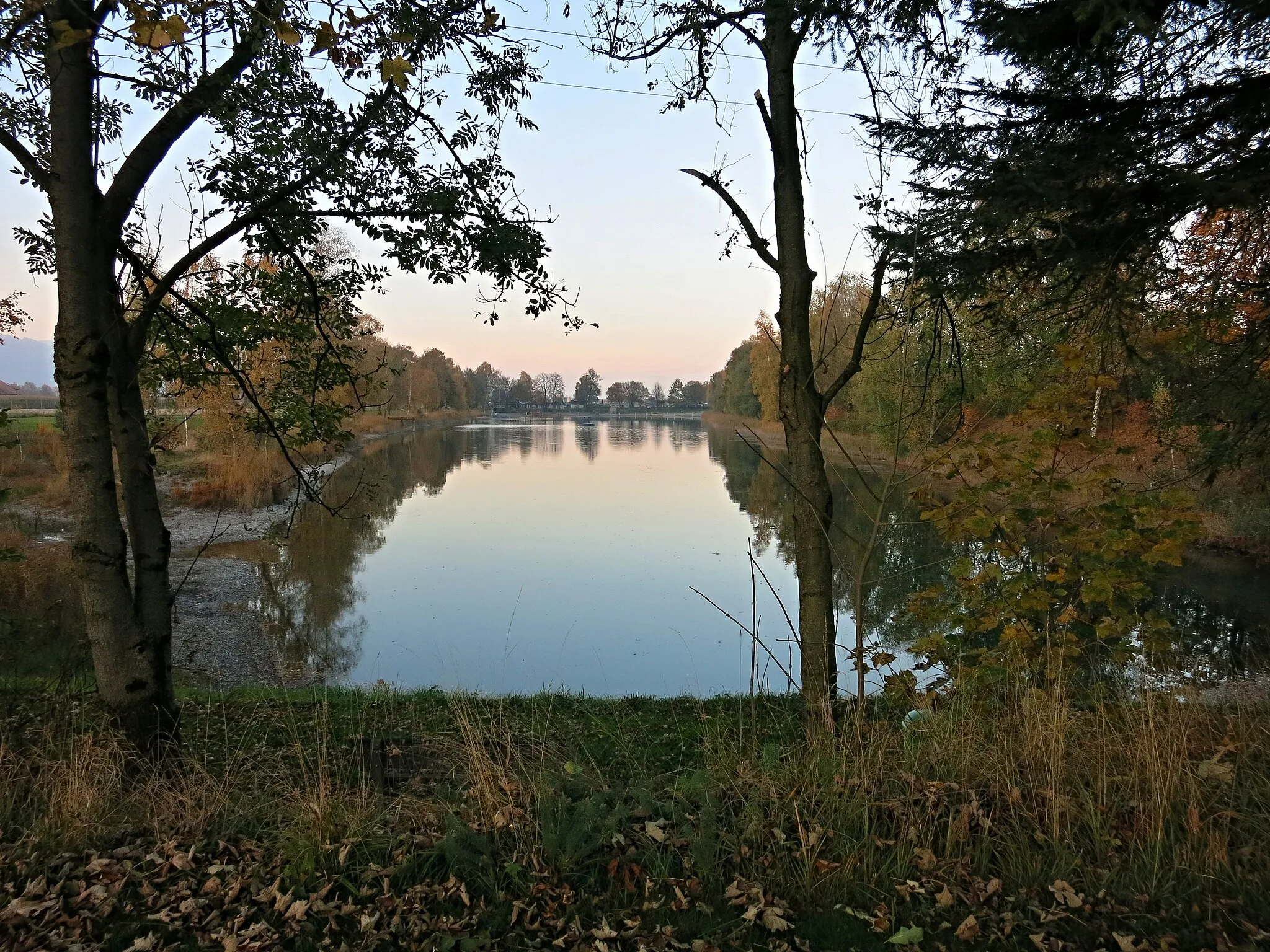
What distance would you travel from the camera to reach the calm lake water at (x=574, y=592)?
1078 cm

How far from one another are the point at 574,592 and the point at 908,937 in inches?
502

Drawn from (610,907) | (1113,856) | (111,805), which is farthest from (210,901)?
(1113,856)

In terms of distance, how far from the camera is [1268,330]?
16.2 feet

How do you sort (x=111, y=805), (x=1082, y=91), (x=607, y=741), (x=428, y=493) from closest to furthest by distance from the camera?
(x=111, y=805) → (x=1082, y=91) → (x=607, y=741) → (x=428, y=493)

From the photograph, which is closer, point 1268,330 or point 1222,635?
point 1268,330

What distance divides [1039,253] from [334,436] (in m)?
4.97

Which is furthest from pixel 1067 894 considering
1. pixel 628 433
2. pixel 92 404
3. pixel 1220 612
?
pixel 628 433

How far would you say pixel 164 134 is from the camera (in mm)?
4113

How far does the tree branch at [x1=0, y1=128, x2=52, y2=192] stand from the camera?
12.5ft

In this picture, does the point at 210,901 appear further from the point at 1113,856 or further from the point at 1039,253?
the point at 1039,253

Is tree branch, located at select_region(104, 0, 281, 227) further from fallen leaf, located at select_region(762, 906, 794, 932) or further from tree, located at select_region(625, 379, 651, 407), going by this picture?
tree, located at select_region(625, 379, 651, 407)

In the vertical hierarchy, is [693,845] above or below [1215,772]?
below

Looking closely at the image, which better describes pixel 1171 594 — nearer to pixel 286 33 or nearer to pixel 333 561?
pixel 286 33

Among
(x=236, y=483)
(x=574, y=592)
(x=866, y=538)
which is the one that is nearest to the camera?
(x=574, y=592)
